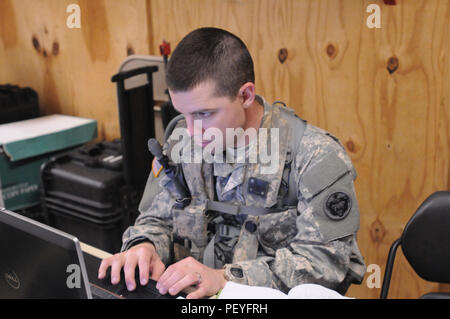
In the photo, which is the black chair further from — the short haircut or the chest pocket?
the short haircut

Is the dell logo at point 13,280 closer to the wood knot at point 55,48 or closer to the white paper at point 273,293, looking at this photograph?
the white paper at point 273,293

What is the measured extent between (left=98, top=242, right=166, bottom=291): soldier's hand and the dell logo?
30cm

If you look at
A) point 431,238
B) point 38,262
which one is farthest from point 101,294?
point 431,238

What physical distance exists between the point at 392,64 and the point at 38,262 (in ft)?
4.52

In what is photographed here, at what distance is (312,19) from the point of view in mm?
1695

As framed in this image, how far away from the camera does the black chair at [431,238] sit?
1.17 meters

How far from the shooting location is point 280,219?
4.00 ft

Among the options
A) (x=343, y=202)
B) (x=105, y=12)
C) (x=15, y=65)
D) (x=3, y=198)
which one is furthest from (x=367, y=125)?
(x=15, y=65)

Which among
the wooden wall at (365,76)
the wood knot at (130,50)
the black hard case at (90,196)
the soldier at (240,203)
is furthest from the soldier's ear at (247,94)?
the wood knot at (130,50)

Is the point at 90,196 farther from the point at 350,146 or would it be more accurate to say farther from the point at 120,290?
the point at 350,146

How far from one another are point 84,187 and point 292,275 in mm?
1109

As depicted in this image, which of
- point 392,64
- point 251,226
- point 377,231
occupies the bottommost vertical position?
point 377,231

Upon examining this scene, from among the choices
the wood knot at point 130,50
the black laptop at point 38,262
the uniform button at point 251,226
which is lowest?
the uniform button at point 251,226
